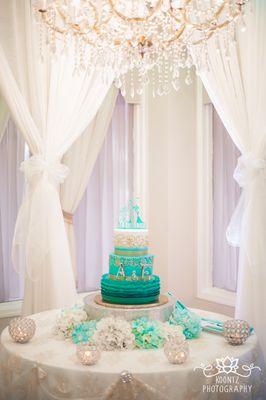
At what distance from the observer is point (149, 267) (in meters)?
2.26

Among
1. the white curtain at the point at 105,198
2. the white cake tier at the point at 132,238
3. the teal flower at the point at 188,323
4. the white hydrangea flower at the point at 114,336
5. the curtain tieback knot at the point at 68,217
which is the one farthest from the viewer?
the white curtain at the point at 105,198

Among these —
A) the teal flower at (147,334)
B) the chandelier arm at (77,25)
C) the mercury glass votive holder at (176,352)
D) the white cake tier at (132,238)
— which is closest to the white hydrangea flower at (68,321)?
the teal flower at (147,334)

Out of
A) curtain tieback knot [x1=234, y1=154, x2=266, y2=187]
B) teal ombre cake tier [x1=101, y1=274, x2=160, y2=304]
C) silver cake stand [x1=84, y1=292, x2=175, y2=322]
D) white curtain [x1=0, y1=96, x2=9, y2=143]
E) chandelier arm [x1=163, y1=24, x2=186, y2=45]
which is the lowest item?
silver cake stand [x1=84, y1=292, x2=175, y2=322]

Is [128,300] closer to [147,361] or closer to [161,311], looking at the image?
[161,311]

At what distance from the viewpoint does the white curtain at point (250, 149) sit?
279 centimetres

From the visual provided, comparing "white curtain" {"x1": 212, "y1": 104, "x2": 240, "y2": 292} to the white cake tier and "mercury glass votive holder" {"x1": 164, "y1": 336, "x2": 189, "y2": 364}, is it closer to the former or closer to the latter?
the white cake tier

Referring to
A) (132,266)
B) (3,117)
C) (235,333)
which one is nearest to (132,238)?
(132,266)

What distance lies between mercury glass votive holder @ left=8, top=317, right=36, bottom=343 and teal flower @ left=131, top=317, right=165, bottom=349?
17.8 inches

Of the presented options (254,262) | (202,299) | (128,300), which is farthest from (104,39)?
(202,299)

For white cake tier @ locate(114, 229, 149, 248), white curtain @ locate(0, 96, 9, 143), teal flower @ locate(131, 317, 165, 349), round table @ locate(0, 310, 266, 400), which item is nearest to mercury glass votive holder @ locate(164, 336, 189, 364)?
round table @ locate(0, 310, 266, 400)

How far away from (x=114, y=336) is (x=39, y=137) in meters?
1.55

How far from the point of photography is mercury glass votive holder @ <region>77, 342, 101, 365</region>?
67.8 inches

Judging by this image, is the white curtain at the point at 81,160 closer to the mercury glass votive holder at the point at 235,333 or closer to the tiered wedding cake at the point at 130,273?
the tiered wedding cake at the point at 130,273

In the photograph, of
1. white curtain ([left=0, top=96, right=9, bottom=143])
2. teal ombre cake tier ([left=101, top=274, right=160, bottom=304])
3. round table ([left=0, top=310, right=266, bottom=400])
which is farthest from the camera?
white curtain ([left=0, top=96, right=9, bottom=143])
